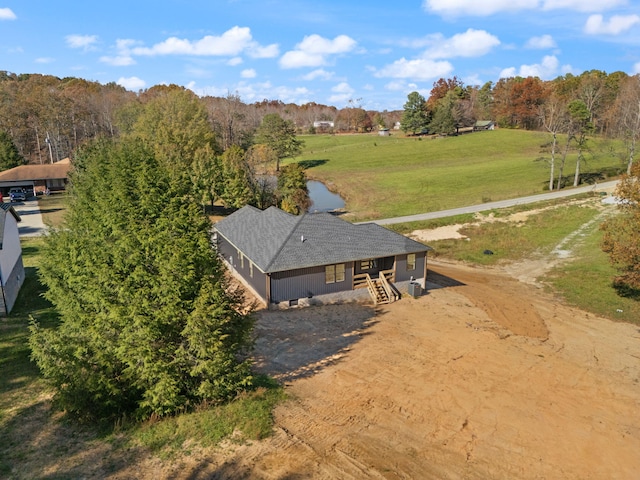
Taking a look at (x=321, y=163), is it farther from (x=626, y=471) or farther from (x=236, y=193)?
(x=626, y=471)

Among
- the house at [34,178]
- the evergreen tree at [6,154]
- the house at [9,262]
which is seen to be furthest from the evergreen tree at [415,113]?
the house at [9,262]

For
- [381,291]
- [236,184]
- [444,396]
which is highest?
[236,184]

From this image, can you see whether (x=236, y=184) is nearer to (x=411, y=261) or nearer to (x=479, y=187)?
(x=411, y=261)

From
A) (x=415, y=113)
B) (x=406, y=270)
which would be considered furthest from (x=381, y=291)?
(x=415, y=113)

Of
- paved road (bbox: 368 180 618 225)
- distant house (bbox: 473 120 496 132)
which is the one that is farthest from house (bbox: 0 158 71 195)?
distant house (bbox: 473 120 496 132)

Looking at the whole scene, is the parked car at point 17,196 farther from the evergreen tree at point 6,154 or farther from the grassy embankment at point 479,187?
the grassy embankment at point 479,187
